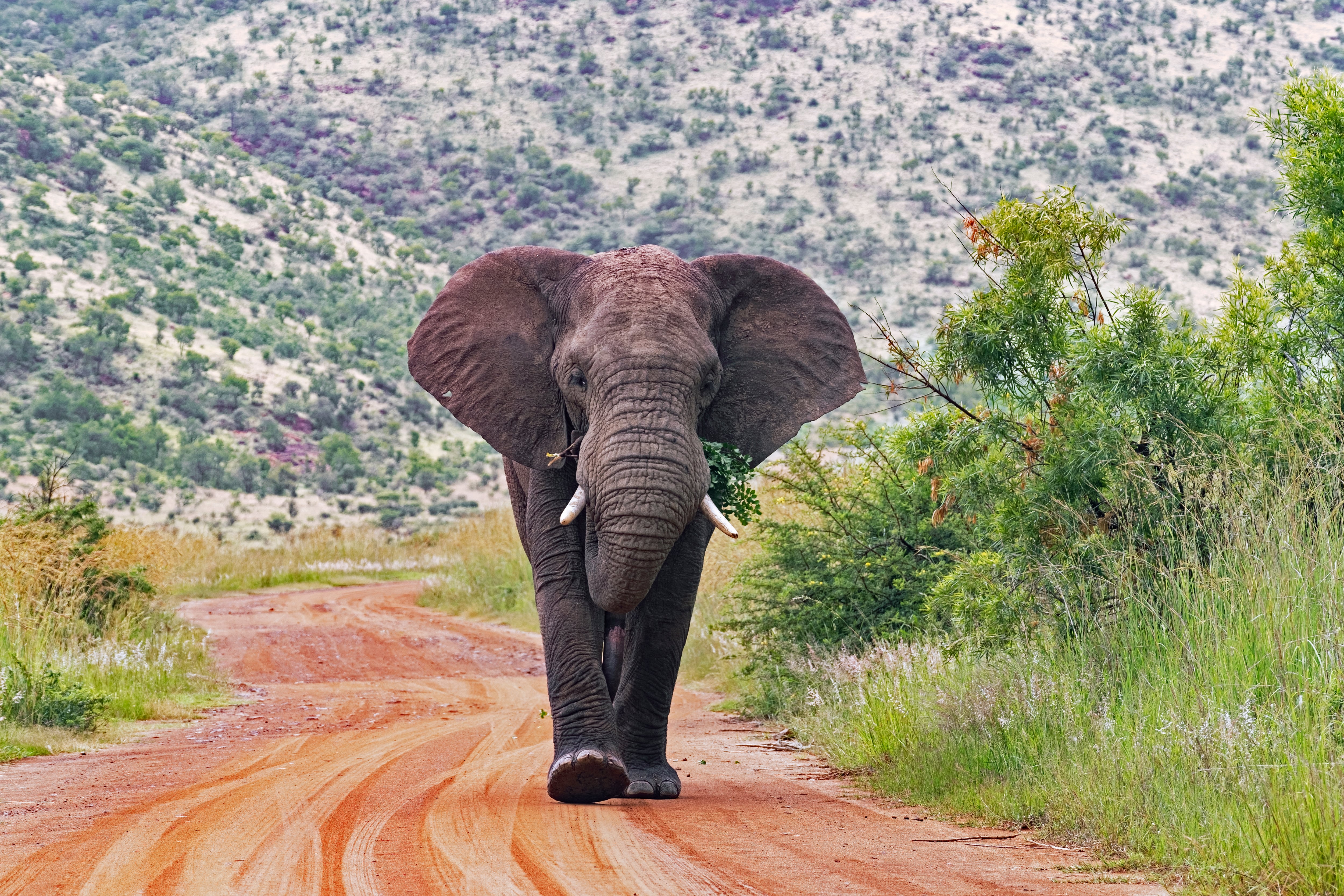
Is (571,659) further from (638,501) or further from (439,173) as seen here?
(439,173)

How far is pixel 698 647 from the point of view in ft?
55.9

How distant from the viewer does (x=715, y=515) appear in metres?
7.82

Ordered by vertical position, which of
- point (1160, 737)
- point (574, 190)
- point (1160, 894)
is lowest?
point (1160, 894)

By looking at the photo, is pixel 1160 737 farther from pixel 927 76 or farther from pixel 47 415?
pixel 927 76

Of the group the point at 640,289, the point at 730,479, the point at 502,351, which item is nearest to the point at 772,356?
the point at 730,479

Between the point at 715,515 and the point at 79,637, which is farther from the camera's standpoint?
the point at 79,637

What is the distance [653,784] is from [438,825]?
1.69 m

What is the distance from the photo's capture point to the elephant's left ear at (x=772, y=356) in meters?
9.07

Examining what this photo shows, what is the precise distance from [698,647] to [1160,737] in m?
11.0

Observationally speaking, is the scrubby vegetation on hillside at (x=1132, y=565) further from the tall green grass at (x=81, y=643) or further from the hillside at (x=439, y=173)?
the hillside at (x=439, y=173)

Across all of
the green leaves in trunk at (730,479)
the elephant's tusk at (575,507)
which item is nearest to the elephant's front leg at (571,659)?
the elephant's tusk at (575,507)

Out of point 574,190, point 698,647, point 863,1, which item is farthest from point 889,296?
point 698,647

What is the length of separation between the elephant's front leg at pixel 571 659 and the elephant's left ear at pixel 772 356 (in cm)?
117

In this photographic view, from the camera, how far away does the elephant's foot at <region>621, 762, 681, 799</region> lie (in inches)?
322
